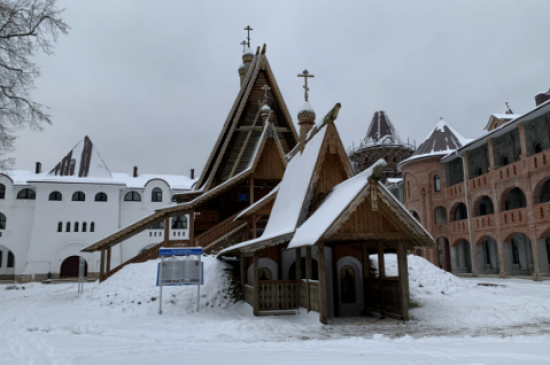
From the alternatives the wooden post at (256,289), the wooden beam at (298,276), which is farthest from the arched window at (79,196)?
the wooden beam at (298,276)

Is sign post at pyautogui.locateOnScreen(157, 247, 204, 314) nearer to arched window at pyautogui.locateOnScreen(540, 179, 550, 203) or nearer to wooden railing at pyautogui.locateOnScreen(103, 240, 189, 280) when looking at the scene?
wooden railing at pyautogui.locateOnScreen(103, 240, 189, 280)

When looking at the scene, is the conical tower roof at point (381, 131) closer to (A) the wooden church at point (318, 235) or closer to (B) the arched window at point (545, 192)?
(B) the arched window at point (545, 192)

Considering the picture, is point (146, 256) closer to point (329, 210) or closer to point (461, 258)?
point (329, 210)

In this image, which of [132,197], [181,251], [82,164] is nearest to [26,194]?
[82,164]

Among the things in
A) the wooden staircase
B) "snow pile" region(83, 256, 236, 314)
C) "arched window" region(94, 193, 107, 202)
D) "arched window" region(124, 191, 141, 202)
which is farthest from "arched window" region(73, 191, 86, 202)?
"snow pile" region(83, 256, 236, 314)

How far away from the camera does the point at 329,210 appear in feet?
32.7

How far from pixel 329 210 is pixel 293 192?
3.09 meters

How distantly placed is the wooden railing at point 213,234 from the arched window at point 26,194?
94.7 ft

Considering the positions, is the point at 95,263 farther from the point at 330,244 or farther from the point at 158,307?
the point at 330,244

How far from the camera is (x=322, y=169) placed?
12219 millimetres

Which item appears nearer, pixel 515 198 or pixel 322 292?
pixel 322 292

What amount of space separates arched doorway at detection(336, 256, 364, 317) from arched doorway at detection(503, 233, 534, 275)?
734 inches

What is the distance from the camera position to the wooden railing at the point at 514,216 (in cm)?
2461

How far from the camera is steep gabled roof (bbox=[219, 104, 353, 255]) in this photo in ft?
37.2
